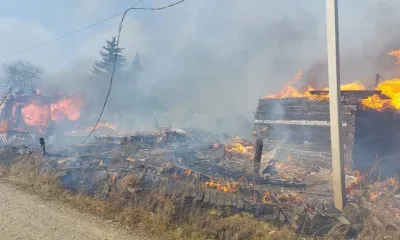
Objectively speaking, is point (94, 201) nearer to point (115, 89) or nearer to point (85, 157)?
point (85, 157)

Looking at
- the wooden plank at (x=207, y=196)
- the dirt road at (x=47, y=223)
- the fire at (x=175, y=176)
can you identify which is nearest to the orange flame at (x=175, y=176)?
the fire at (x=175, y=176)

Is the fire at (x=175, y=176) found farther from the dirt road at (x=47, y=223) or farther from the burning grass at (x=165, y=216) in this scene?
the dirt road at (x=47, y=223)

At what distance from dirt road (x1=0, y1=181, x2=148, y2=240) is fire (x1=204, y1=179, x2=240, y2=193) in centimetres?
338

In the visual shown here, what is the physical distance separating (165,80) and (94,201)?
3952 centimetres

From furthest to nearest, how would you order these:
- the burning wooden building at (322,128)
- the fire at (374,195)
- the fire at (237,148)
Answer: the fire at (237,148) → the burning wooden building at (322,128) → the fire at (374,195)

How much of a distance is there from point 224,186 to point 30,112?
2670 centimetres

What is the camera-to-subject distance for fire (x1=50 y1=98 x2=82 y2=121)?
30.6 m

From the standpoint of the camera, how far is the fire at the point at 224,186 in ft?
27.7

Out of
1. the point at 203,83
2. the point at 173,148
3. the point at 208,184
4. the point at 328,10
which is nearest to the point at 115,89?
the point at 203,83

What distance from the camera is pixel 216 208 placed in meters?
7.24

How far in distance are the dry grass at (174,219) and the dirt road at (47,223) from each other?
329 millimetres

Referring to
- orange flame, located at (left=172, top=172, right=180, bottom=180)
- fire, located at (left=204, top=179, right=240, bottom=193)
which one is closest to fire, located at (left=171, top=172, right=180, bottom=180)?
orange flame, located at (left=172, top=172, right=180, bottom=180)

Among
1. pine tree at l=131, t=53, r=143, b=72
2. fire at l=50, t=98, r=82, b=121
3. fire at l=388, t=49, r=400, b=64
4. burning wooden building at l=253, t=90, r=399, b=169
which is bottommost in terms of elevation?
burning wooden building at l=253, t=90, r=399, b=169

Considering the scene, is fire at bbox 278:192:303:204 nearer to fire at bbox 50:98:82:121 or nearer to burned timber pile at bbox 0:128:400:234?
burned timber pile at bbox 0:128:400:234
